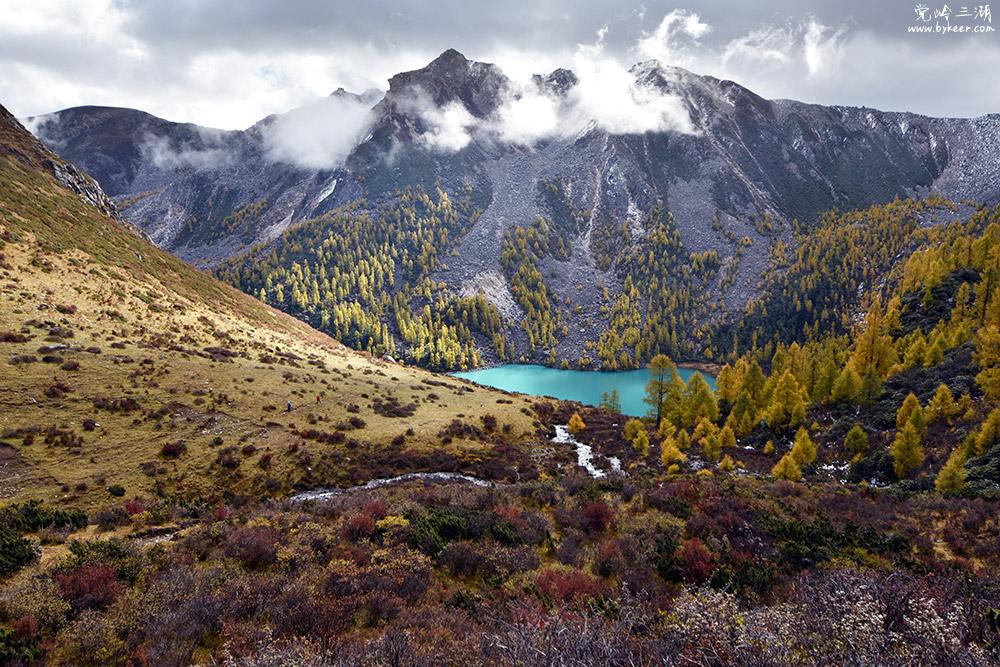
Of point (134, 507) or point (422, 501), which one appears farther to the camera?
point (422, 501)

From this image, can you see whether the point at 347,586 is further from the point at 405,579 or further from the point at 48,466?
the point at 48,466

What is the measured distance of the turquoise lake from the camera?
115 m

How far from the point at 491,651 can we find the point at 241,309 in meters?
74.4

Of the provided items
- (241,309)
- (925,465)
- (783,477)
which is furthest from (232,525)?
(241,309)

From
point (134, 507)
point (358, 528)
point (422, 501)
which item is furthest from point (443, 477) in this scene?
point (134, 507)

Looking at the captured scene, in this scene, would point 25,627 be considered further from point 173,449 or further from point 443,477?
point 443,477

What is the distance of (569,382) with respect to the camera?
13900cm

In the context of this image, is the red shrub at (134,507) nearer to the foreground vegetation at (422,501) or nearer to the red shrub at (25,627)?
the foreground vegetation at (422,501)

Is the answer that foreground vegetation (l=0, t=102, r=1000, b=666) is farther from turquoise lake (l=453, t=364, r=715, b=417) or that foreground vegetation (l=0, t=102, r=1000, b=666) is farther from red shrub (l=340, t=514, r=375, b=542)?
turquoise lake (l=453, t=364, r=715, b=417)

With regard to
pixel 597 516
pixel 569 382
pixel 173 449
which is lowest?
pixel 569 382

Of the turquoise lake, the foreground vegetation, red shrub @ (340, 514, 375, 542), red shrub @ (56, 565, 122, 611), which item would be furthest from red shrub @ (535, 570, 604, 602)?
the turquoise lake

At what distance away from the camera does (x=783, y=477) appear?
3709 centimetres

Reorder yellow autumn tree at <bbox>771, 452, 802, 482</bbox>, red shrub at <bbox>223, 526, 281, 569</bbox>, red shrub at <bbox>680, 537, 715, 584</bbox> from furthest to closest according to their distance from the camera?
yellow autumn tree at <bbox>771, 452, 802, 482</bbox> → red shrub at <bbox>680, 537, 715, 584</bbox> → red shrub at <bbox>223, 526, 281, 569</bbox>

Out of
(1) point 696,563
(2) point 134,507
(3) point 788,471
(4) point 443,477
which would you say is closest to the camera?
(1) point 696,563
